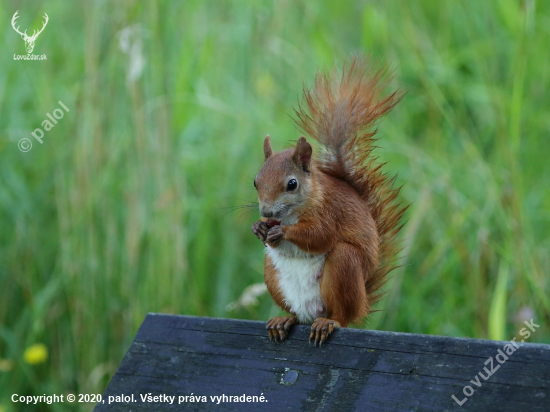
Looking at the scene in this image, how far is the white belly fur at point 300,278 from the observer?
1747 millimetres

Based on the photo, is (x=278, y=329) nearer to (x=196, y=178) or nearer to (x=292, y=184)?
(x=292, y=184)

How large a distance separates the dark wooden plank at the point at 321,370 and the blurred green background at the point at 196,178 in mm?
652

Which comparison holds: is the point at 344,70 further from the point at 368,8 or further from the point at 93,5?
the point at 93,5

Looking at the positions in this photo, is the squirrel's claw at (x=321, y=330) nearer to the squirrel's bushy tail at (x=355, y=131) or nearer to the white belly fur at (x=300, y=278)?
the white belly fur at (x=300, y=278)

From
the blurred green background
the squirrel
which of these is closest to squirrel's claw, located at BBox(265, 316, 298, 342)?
the squirrel

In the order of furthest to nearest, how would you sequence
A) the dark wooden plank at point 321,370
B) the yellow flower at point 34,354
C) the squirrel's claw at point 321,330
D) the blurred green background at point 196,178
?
the yellow flower at point 34,354 → the blurred green background at point 196,178 → the squirrel's claw at point 321,330 → the dark wooden plank at point 321,370

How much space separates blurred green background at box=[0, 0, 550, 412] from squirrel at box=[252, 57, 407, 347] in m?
0.57

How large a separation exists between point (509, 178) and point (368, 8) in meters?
0.87

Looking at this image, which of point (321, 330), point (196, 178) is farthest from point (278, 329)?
point (196, 178)

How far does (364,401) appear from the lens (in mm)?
1350

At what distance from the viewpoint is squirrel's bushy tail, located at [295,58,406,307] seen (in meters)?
1.82

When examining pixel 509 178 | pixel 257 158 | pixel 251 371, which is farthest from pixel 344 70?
pixel 257 158

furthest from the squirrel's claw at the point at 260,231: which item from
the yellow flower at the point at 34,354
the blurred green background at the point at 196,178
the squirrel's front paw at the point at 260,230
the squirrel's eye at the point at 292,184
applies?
the yellow flower at the point at 34,354

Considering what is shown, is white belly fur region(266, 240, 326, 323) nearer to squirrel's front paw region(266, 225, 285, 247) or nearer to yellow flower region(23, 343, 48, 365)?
squirrel's front paw region(266, 225, 285, 247)
